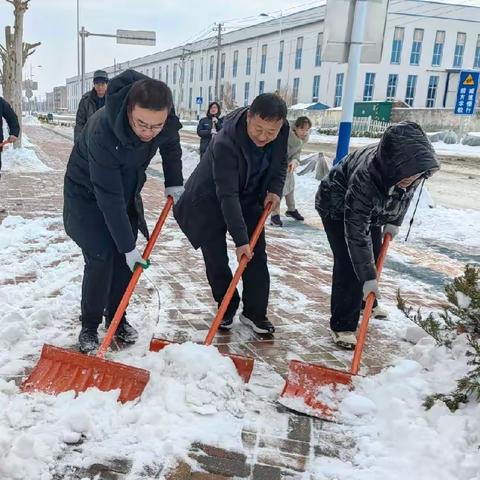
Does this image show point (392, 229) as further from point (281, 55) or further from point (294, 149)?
point (281, 55)

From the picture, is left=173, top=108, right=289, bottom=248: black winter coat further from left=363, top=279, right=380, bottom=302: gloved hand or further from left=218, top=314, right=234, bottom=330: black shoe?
left=363, top=279, right=380, bottom=302: gloved hand

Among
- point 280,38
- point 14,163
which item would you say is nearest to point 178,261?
point 14,163

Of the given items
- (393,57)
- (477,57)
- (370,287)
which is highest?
(477,57)

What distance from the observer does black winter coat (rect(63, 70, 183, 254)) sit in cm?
257

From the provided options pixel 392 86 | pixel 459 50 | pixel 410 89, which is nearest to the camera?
pixel 392 86

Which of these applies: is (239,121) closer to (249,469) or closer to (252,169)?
(252,169)

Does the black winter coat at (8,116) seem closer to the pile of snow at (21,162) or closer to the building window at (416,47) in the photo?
the pile of snow at (21,162)

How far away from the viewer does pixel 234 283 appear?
305 cm

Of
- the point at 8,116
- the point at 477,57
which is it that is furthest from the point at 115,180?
the point at 477,57

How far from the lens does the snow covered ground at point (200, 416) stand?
2.11 metres

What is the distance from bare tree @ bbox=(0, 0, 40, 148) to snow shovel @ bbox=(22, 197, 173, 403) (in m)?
11.8

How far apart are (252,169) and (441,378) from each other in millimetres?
1535

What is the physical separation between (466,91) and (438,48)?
30.9 m

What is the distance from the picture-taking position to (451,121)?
33.4m
